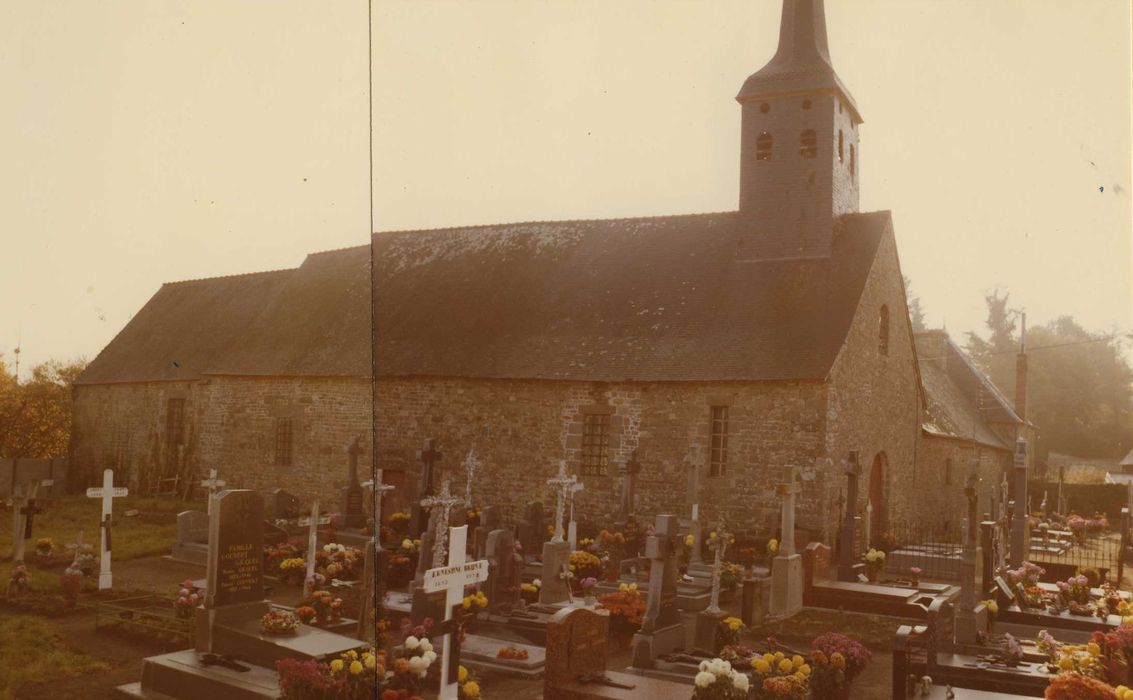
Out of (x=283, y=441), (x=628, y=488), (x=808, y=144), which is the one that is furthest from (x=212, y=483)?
(x=808, y=144)

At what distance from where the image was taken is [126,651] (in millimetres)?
8055

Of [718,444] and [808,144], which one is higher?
[808,144]

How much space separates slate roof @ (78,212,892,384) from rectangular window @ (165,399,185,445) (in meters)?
4.98

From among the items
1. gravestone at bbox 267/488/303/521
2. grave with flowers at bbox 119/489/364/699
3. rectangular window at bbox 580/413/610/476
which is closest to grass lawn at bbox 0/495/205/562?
grave with flowers at bbox 119/489/364/699

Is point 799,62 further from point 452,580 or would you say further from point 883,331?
point 452,580

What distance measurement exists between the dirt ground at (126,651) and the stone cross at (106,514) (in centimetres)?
19

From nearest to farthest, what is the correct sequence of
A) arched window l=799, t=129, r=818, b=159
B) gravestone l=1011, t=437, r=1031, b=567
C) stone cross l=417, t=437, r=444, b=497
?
gravestone l=1011, t=437, r=1031, b=567 → stone cross l=417, t=437, r=444, b=497 → arched window l=799, t=129, r=818, b=159

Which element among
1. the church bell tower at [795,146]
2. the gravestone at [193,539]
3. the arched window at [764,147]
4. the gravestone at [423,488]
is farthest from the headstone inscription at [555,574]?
the arched window at [764,147]

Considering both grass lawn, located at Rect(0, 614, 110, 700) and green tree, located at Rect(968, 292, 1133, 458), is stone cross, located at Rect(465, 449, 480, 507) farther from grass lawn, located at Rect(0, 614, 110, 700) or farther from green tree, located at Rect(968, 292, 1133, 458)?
grass lawn, located at Rect(0, 614, 110, 700)

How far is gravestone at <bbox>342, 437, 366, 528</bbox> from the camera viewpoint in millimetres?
18328

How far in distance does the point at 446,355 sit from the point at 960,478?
56.9ft

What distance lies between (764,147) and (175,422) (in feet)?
52.7

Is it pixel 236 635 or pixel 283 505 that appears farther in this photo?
pixel 283 505

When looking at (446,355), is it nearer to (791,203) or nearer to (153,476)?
(791,203)
